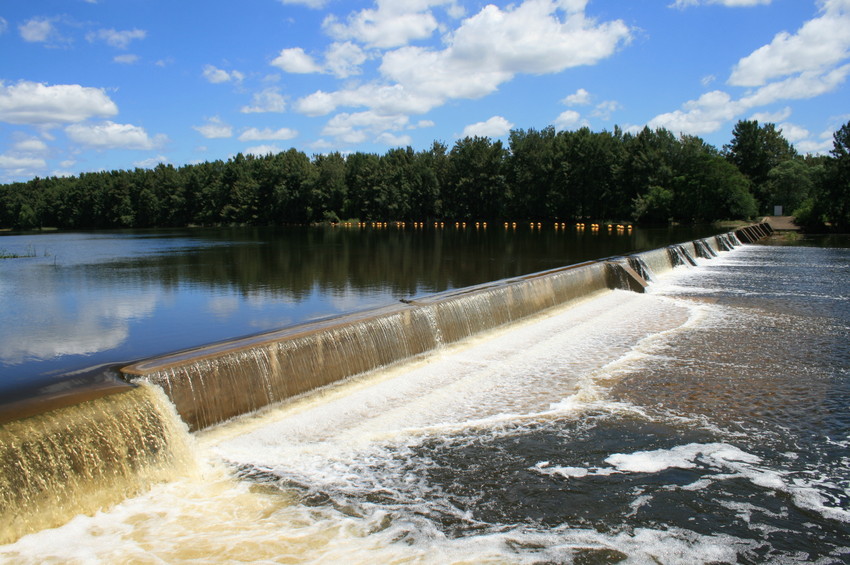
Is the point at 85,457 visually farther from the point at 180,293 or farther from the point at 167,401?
the point at 180,293

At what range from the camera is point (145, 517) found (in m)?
5.75

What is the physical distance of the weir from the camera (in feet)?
18.6

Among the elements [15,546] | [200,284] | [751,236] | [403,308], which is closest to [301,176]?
[751,236]

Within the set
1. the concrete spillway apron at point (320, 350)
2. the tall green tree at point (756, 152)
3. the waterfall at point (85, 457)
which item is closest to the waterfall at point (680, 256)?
the concrete spillway apron at point (320, 350)

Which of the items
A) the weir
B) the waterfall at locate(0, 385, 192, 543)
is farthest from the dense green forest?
the waterfall at locate(0, 385, 192, 543)

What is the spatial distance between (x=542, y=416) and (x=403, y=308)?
4.33 meters

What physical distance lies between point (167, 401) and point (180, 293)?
42.1 feet

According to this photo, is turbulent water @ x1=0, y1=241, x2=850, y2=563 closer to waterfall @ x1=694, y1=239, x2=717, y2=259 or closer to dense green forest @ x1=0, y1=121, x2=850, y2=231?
waterfall @ x1=694, y1=239, x2=717, y2=259

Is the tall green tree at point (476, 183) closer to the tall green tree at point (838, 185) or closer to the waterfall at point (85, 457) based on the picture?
the tall green tree at point (838, 185)

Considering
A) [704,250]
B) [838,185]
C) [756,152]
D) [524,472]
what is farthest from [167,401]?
[756,152]

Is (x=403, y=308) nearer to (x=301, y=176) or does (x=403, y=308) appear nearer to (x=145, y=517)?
(x=145, y=517)

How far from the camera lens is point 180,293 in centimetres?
1912

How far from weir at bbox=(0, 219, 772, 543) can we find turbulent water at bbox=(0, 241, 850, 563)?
0.84ft

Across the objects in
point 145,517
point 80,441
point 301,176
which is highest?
point 301,176
